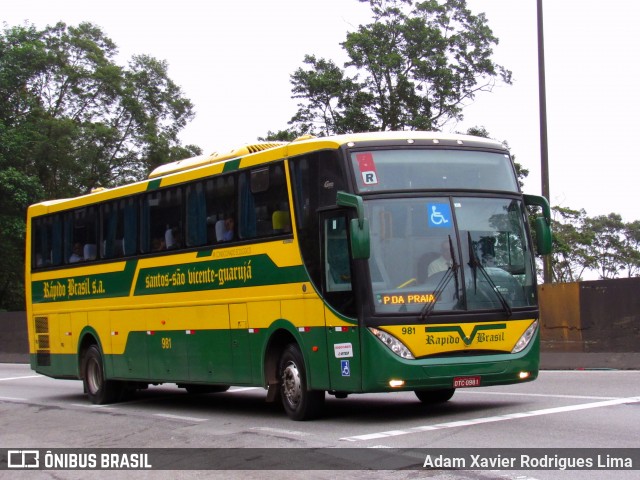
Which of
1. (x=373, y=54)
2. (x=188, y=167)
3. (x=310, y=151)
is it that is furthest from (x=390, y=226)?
(x=373, y=54)

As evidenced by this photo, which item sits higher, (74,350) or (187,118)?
(187,118)

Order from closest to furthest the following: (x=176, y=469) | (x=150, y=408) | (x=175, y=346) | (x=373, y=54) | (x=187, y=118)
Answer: (x=176, y=469)
(x=175, y=346)
(x=150, y=408)
(x=373, y=54)
(x=187, y=118)

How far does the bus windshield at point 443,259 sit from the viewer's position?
11.3 m

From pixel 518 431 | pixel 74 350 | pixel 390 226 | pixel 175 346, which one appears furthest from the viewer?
pixel 74 350

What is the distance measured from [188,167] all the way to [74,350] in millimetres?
5116

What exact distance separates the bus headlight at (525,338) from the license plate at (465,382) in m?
0.67

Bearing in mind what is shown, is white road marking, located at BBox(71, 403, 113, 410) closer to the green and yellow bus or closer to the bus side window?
the green and yellow bus

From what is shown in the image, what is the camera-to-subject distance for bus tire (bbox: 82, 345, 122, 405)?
17.9m

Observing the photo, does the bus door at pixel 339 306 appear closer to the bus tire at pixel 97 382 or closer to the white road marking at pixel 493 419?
the white road marking at pixel 493 419

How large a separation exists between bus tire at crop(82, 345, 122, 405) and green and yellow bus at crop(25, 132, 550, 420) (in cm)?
261

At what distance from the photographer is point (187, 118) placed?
1858 inches

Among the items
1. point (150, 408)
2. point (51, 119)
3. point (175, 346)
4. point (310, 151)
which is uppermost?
point (51, 119)

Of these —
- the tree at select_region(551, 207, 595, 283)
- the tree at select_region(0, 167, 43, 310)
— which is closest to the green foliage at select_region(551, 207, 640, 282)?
the tree at select_region(551, 207, 595, 283)

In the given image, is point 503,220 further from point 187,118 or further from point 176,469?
point 187,118
